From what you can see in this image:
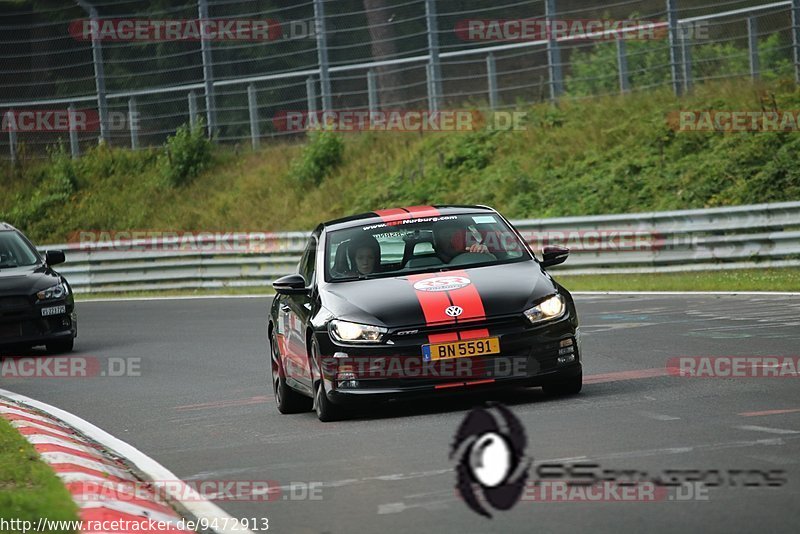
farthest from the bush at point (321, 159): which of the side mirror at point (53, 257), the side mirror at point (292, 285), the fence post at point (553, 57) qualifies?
the side mirror at point (292, 285)

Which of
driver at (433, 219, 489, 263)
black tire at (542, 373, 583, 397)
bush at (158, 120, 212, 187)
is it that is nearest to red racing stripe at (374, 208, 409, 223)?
driver at (433, 219, 489, 263)

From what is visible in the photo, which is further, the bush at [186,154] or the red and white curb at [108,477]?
the bush at [186,154]

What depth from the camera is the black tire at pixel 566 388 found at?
11102 mm

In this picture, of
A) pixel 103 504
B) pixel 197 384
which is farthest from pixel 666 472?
pixel 197 384

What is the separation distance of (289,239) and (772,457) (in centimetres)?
2077

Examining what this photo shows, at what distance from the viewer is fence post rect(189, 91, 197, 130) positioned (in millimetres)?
36125

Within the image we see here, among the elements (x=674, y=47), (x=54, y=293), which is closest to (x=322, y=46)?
(x=674, y=47)

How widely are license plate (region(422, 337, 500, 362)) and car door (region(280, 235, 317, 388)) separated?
1198 mm

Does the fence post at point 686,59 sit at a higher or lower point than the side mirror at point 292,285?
higher

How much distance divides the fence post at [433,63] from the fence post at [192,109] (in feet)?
21.2

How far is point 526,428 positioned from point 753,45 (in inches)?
761

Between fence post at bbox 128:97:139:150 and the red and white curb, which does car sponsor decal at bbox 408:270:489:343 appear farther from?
fence post at bbox 128:97:139:150

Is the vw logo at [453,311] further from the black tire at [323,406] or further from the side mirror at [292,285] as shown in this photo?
the side mirror at [292,285]

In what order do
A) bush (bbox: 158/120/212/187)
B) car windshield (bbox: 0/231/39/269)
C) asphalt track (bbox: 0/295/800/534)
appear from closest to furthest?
asphalt track (bbox: 0/295/800/534) → car windshield (bbox: 0/231/39/269) → bush (bbox: 158/120/212/187)
